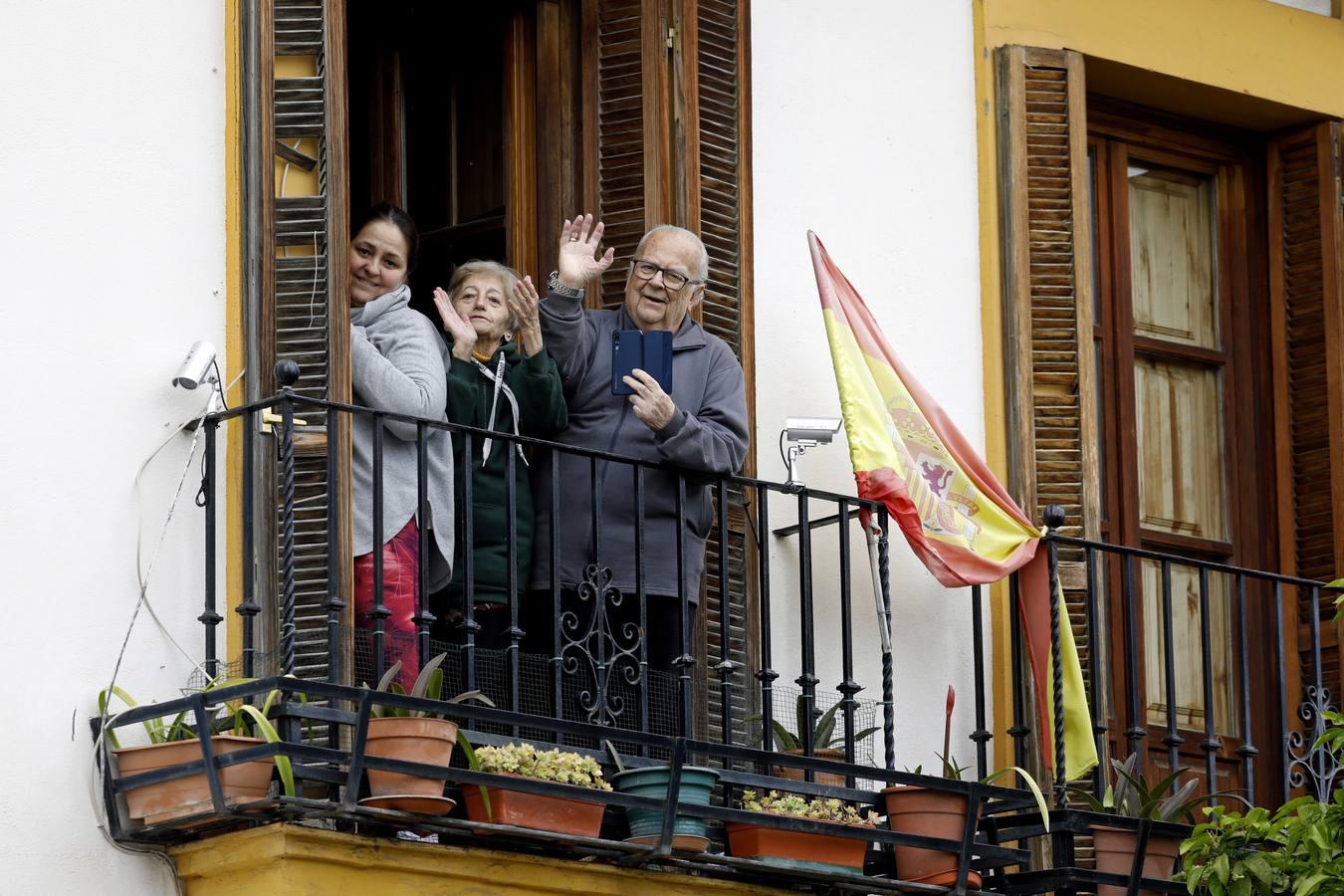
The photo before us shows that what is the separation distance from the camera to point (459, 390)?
28.1ft

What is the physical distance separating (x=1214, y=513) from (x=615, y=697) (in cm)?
314

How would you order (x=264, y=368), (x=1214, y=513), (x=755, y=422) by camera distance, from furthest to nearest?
(x=1214, y=513) < (x=755, y=422) < (x=264, y=368)

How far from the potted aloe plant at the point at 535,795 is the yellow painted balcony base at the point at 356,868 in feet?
0.42

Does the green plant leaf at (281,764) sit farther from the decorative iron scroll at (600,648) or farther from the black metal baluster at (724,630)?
the black metal baluster at (724,630)

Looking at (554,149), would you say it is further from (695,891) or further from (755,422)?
(695,891)

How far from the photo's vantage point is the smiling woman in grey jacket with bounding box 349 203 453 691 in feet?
27.0

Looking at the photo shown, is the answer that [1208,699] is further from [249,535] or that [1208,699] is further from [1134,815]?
[249,535]

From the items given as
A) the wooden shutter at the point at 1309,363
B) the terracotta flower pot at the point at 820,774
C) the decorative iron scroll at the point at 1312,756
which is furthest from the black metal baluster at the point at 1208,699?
the terracotta flower pot at the point at 820,774

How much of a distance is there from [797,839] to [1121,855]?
1151 mm

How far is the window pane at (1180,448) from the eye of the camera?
35.1ft

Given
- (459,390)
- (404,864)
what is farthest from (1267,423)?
(404,864)

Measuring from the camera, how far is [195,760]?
292 inches

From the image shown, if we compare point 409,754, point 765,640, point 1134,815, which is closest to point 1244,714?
point 1134,815

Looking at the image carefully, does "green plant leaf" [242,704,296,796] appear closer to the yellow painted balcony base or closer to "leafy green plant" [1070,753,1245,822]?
the yellow painted balcony base
